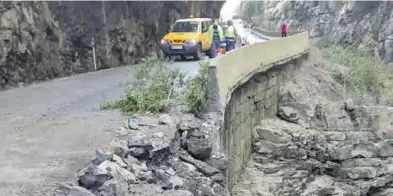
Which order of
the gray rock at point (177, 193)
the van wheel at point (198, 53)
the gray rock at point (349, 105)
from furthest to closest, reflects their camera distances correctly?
the van wheel at point (198, 53) → the gray rock at point (349, 105) → the gray rock at point (177, 193)

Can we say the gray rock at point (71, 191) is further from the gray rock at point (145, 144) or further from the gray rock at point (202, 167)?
the gray rock at point (202, 167)

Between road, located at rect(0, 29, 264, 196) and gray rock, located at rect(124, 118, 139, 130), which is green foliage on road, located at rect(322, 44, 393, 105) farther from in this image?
gray rock, located at rect(124, 118, 139, 130)

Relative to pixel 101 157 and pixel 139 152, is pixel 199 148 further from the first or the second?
pixel 101 157

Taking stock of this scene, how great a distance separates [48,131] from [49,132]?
87mm

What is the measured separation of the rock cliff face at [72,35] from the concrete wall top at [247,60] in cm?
595

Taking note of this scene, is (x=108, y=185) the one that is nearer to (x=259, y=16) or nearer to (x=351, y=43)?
(x=351, y=43)

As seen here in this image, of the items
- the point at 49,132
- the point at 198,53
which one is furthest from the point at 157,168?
the point at 198,53

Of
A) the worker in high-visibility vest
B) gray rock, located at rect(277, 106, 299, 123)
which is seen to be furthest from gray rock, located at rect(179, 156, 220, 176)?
the worker in high-visibility vest

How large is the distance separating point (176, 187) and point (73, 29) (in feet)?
46.9

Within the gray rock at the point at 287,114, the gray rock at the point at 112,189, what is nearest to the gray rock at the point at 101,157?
the gray rock at the point at 112,189

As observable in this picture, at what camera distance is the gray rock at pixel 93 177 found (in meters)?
5.76

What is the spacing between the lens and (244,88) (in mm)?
14766

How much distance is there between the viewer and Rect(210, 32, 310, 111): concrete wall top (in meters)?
11.1

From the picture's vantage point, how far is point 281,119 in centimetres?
1819
